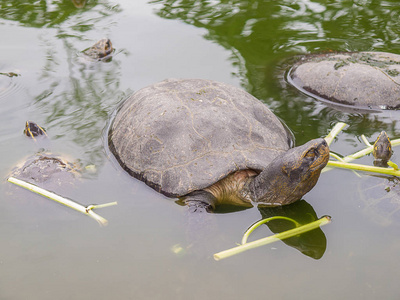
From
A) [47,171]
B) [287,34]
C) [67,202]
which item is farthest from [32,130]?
[287,34]

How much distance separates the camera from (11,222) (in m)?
3.96

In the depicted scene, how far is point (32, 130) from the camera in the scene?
4965 millimetres

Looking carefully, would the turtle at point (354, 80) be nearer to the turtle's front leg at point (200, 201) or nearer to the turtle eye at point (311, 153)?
the turtle eye at point (311, 153)

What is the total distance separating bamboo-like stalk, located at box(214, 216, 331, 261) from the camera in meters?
3.48

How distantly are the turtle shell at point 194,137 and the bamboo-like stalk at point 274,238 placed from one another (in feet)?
2.01

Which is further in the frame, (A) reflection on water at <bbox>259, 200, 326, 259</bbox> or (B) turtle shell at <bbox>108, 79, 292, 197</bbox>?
(B) turtle shell at <bbox>108, 79, 292, 197</bbox>

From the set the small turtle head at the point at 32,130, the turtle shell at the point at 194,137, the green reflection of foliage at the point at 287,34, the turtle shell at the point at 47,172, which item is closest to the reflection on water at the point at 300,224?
the turtle shell at the point at 194,137

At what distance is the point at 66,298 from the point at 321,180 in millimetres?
2458

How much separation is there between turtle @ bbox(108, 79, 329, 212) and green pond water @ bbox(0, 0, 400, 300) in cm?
18

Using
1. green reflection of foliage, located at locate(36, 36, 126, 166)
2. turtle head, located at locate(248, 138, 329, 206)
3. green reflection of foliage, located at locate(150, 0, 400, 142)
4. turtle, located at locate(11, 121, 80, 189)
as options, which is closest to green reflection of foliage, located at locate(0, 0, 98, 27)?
green reflection of foliage, located at locate(36, 36, 126, 166)

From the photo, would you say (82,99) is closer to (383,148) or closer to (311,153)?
(311,153)

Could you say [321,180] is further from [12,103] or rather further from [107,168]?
[12,103]

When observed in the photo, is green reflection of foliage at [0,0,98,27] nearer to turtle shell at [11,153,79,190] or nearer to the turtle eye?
turtle shell at [11,153,79,190]

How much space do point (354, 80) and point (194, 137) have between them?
2458 millimetres
